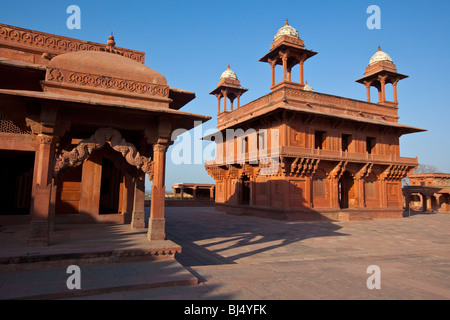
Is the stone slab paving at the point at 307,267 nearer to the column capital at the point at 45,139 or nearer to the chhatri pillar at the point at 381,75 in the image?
the column capital at the point at 45,139

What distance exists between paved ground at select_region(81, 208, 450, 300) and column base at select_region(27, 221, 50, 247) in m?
2.58

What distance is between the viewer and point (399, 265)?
720cm

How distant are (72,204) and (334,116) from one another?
17.3m

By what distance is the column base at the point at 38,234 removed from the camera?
5.98 metres

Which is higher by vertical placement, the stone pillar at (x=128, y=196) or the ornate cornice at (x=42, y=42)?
the ornate cornice at (x=42, y=42)

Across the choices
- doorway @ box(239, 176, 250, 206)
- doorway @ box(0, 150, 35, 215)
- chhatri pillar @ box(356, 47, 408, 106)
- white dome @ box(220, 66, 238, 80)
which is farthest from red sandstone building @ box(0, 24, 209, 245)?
chhatri pillar @ box(356, 47, 408, 106)

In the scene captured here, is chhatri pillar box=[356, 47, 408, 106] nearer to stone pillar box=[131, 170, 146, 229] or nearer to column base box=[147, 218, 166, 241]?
stone pillar box=[131, 170, 146, 229]

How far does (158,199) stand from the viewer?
7223 mm

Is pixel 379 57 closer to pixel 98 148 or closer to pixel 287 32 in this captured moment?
pixel 287 32

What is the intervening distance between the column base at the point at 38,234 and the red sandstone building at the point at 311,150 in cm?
1522

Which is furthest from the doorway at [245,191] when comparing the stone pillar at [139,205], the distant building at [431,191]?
the distant building at [431,191]

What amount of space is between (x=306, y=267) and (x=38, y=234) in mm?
5736

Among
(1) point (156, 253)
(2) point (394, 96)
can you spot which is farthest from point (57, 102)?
(2) point (394, 96)

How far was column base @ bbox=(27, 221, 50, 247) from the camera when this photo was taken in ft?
19.6
